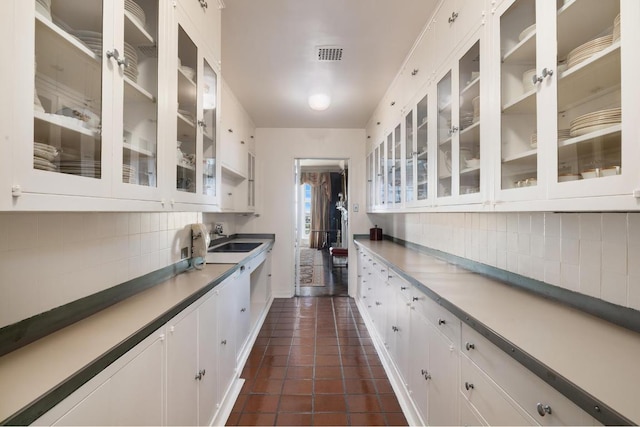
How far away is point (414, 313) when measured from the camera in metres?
1.83

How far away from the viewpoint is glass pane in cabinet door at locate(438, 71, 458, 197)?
1.76m

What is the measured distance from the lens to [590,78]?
2.94ft

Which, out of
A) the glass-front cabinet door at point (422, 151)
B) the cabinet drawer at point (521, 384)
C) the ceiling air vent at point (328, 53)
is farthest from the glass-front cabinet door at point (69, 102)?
the glass-front cabinet door at point (422, 151)

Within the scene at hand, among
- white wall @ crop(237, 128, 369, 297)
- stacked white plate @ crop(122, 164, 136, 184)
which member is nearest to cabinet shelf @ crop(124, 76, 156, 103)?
stacked white plate @ crop(122, 164, 136, 184)

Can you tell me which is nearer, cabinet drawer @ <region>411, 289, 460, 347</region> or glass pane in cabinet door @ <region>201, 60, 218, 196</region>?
cabinet drawer @ <region>411, 289, 460, 347</region>

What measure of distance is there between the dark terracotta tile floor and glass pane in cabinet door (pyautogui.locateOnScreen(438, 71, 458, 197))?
58.6 inches

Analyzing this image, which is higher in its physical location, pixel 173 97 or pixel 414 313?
pixel 173 97

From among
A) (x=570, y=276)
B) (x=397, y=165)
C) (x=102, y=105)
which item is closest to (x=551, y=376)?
(x=570, y=276)

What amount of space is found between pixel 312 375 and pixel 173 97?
Answer: 7.14 feet

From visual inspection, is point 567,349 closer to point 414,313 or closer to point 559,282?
point 559,282

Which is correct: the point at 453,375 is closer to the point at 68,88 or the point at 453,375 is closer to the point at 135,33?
the point at 68,88

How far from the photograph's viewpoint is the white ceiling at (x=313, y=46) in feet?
6.35

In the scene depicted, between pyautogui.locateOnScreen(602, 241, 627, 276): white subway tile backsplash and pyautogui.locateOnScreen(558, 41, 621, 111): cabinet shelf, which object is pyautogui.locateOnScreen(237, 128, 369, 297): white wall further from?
pyautogui.locateOnScreen(558, 41, 621, 111): cabinet shelf

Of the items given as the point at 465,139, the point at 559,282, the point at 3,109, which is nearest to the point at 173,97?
the point at 3,109
